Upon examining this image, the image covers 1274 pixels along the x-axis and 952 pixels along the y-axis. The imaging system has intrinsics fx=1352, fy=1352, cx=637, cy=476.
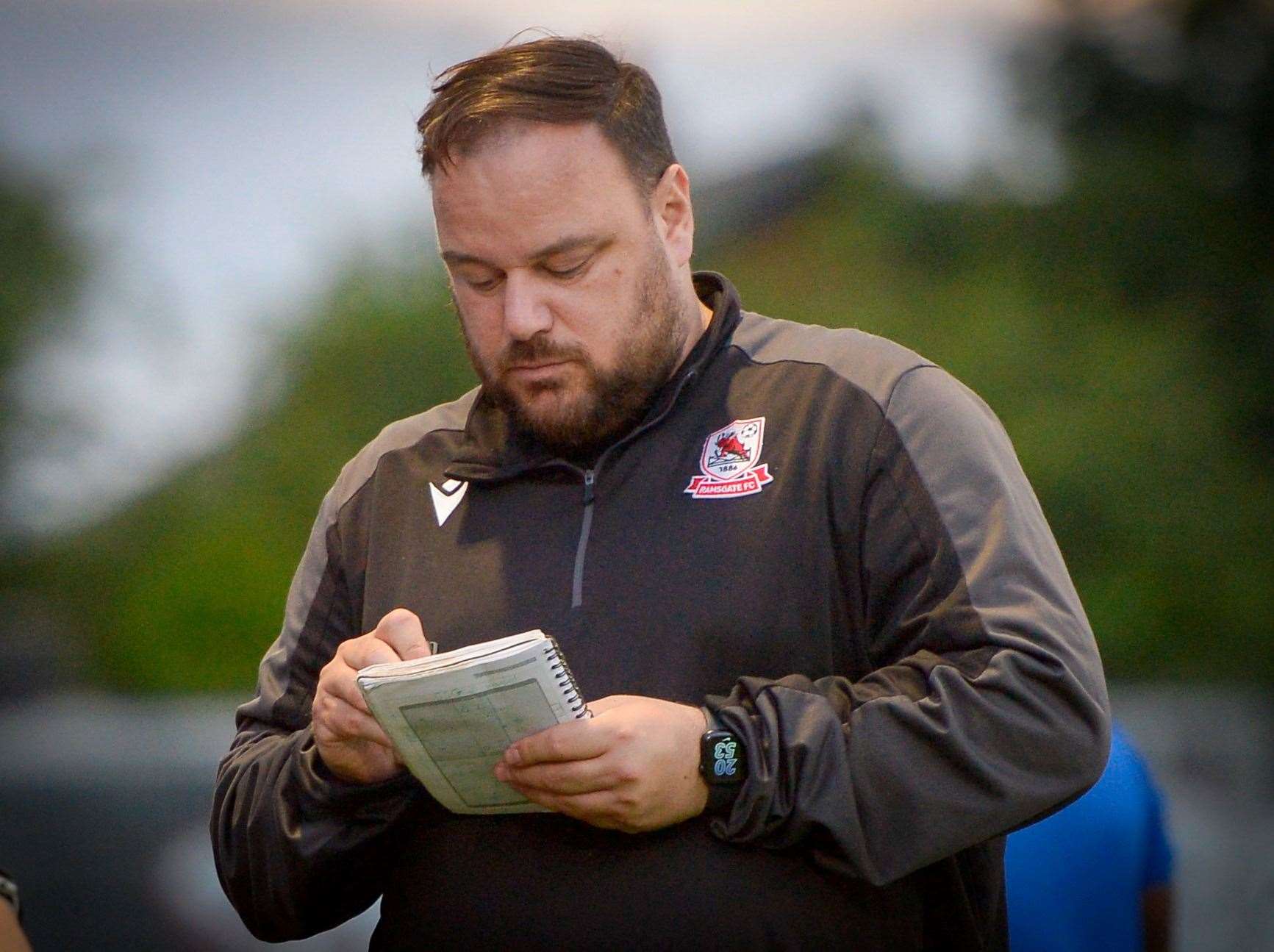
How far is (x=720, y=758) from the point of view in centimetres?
140

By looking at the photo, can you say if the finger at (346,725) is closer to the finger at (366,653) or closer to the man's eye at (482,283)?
the finger at (366,653)

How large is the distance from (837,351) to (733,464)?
21 centimetres

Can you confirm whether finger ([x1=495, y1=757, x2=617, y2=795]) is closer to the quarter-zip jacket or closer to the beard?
the quarter-zip jacket

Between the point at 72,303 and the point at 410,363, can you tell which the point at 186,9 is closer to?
the point at 72,303

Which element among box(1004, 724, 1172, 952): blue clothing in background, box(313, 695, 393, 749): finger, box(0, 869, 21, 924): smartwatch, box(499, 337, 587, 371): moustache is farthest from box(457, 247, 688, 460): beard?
box(1004, 724, 1172, 952): blue clothing in background

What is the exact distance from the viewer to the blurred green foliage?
4.27 m

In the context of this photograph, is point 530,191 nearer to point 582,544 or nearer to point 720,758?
point 582,544

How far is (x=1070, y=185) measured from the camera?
4.51 metres

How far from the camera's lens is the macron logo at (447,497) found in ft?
5.77

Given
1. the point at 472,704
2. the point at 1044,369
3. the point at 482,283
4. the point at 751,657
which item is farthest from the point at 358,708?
the point at 1044,369

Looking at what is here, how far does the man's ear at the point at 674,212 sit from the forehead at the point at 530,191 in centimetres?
8

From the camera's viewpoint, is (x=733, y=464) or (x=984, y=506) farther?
(x=733, y=464)

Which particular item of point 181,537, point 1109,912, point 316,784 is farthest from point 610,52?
point 181,537

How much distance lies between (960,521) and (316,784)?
809mm
